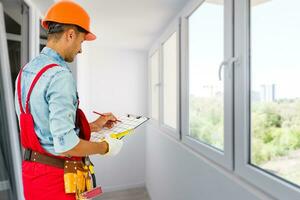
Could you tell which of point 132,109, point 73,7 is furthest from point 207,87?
point 132,109

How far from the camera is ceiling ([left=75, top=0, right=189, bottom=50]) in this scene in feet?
6.79

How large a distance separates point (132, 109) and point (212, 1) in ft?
8.87

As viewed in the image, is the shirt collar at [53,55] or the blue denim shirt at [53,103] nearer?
the blue denim shirt at [53,103]

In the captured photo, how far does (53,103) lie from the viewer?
861 mm

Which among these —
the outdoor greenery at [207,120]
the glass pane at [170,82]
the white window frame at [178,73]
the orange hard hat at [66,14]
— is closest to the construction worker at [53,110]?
the orange hard hat at [66,14]

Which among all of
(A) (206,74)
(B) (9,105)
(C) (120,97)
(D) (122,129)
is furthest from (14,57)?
(C) (120,97)

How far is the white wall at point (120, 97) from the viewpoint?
12.9ft

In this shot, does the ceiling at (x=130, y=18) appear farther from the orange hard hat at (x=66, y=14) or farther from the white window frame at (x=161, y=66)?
the orange hard hat at (x=66, y=14)

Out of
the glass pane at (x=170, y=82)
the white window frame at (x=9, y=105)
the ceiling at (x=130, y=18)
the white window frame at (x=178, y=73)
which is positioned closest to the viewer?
the white window frame at (x=9, y=105)

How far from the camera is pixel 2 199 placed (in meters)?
1.56

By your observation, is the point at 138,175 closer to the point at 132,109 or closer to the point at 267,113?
the point at 132,109

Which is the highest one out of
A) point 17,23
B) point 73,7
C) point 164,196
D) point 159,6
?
point 159,6

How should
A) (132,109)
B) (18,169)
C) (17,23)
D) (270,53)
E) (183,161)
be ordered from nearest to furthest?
(270,53) < (18,169) < (17,23) < (183,161) < (132,109)

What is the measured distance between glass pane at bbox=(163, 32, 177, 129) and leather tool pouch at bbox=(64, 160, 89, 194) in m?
1.61
